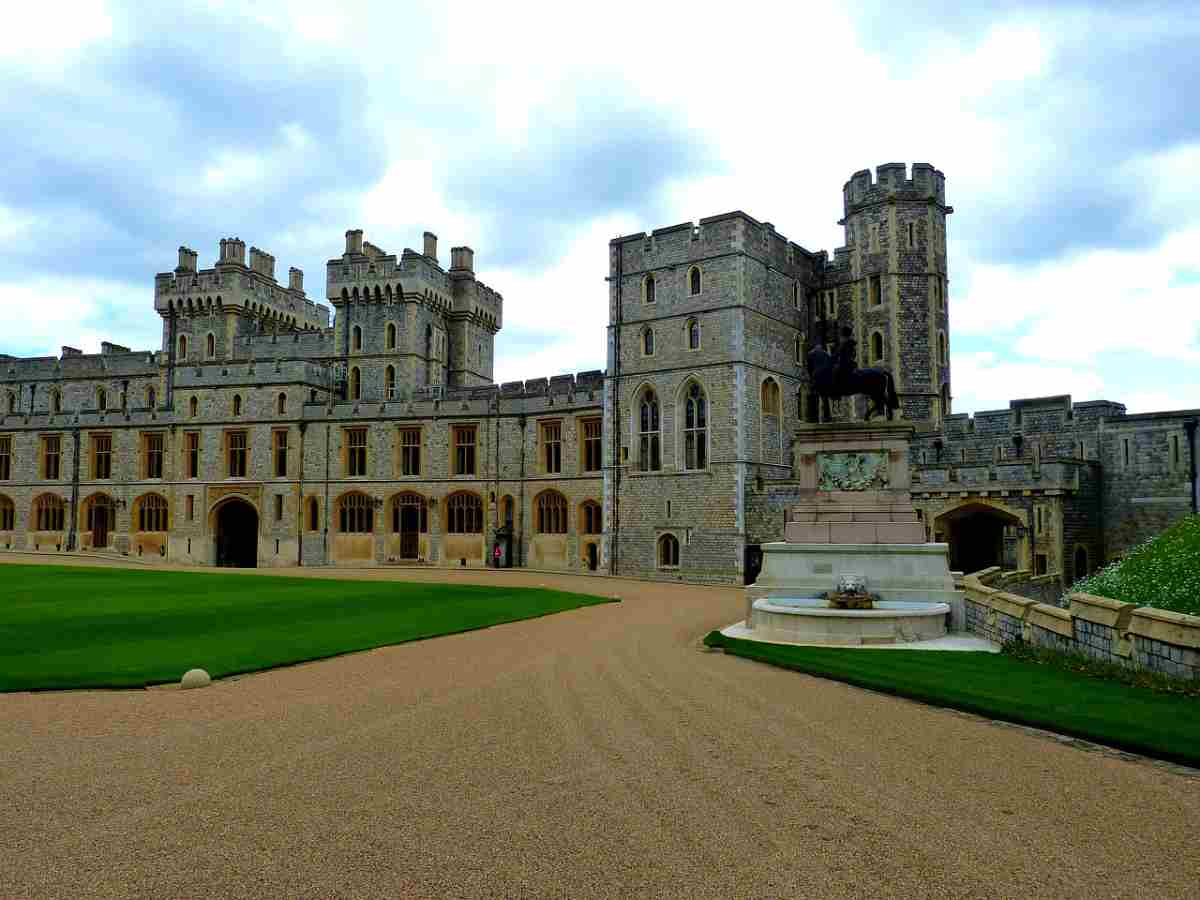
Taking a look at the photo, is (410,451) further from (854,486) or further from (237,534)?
(854,486)

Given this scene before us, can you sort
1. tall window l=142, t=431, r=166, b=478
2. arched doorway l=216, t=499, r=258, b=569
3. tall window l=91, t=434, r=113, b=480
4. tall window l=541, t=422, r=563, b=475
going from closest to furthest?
tall window l=541, t=422, r=563, b=475 < arched doorway l=216, t=499, r=258, b=569 < tall window l=142, t=431, r=166, b=478 < tall window l=91, t=434, r=113, b=480

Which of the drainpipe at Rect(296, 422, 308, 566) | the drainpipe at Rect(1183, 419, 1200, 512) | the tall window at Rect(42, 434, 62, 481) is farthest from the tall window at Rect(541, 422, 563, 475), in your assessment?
the tall window at Rect(42, 434, 62, 481)

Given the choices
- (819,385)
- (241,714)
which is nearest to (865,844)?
(241,714)

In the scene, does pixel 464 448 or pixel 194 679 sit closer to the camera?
pixel 194 679

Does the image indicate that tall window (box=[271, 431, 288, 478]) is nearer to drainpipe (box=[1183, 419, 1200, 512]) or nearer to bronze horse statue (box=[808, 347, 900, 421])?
bronze horse statue (box=[808, 347, 900, 421])

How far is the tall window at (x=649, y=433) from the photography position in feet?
114

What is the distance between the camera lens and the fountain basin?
1339 cm

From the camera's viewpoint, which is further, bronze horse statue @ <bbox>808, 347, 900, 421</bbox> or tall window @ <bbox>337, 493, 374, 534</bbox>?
tall window @ <bbox>337, 493, 374, 534</bbox>

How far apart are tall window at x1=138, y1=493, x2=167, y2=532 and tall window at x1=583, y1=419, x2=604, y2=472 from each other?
944 inches

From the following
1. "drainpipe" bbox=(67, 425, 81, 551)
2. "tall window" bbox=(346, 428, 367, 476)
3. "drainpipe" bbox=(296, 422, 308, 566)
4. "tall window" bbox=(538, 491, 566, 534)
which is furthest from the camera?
"drainpipe" bbox=(67, 425, 81, 551)

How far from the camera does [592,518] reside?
124 ft

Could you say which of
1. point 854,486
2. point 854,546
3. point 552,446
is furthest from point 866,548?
point 552,446

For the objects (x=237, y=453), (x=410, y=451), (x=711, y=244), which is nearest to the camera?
(x=711, y=244)

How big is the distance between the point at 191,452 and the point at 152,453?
2.90 m
